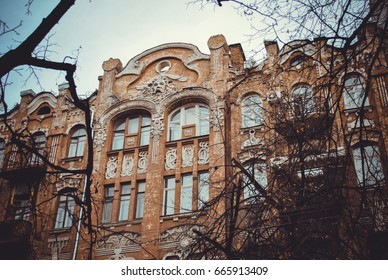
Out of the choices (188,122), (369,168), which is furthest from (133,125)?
(369,168)

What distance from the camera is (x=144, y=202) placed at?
1192 centimetres

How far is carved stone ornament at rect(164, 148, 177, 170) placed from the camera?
40.8ft

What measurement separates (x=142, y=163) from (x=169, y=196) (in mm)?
1251

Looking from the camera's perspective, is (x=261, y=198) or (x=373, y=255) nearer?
(x=373, y=255)

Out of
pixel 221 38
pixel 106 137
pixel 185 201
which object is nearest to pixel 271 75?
pixel 221 38

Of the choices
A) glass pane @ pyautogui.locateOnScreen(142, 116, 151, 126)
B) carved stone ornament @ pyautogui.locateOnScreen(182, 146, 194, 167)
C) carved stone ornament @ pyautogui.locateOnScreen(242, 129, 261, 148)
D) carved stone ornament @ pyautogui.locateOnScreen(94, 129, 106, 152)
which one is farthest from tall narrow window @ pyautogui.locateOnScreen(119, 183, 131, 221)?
carved stone ornament @ pyautogui.locateOnScreen(242, 129, 261, 148)

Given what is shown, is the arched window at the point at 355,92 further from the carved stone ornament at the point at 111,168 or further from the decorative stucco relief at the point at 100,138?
the decorative stucco relief at the point at 100,138

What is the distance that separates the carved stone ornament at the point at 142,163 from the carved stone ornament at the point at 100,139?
4.07ft

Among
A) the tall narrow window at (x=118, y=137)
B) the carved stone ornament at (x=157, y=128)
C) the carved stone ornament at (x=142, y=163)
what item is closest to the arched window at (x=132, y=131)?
the tall narrow window at (x=118, y=137)

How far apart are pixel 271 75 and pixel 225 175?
2.98 meters

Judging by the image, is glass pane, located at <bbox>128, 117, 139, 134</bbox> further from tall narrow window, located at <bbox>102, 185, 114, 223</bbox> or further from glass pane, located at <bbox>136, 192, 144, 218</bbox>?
glass pane, located at <bbox>136, 192, 144, 218</bbox>

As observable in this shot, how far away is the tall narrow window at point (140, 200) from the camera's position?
39.4 feet

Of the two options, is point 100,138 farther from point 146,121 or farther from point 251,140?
point 251,140
